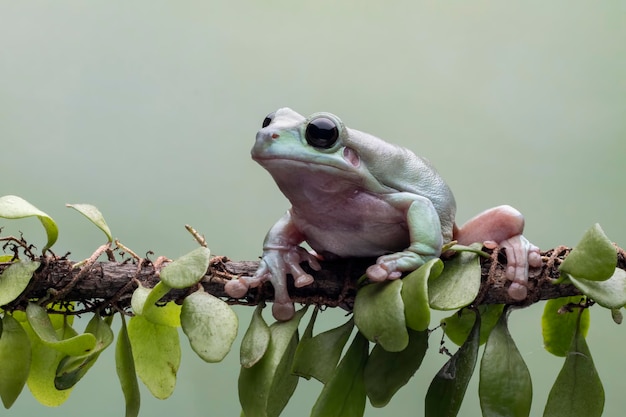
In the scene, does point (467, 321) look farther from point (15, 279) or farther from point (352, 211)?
point (15, 279)

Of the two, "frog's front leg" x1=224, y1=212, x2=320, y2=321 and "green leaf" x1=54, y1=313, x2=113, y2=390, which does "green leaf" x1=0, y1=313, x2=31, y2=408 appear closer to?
"green leaf" x1=54, y1=313, x2=113, y2=390

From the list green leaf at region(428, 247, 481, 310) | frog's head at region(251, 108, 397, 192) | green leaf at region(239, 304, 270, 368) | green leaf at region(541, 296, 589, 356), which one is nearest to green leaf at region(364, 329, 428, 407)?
green leaf at region(428, 247, 481, 310)

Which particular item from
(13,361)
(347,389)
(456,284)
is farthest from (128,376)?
(456,284)

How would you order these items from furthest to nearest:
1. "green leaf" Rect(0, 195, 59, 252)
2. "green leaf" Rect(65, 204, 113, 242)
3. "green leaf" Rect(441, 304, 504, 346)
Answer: "green leaf" Rect(441, 304, 504, 346) < "green leaf" Rect(65, 204, 113, 242) < "green leaf" Rect(0, 195, 59, 252)

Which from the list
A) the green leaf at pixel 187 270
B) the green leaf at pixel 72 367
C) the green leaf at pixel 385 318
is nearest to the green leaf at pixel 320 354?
the green leaf at pixel 385 318

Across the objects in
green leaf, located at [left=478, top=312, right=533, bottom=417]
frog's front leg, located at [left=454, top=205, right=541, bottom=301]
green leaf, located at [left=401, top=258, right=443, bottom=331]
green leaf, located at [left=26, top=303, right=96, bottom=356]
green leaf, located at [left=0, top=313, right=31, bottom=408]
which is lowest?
green leaf, located at [left=0, top=313, right=31, bottom=408]

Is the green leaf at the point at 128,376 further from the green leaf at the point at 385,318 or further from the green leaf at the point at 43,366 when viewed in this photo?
the green leaf at the point at 385,318
